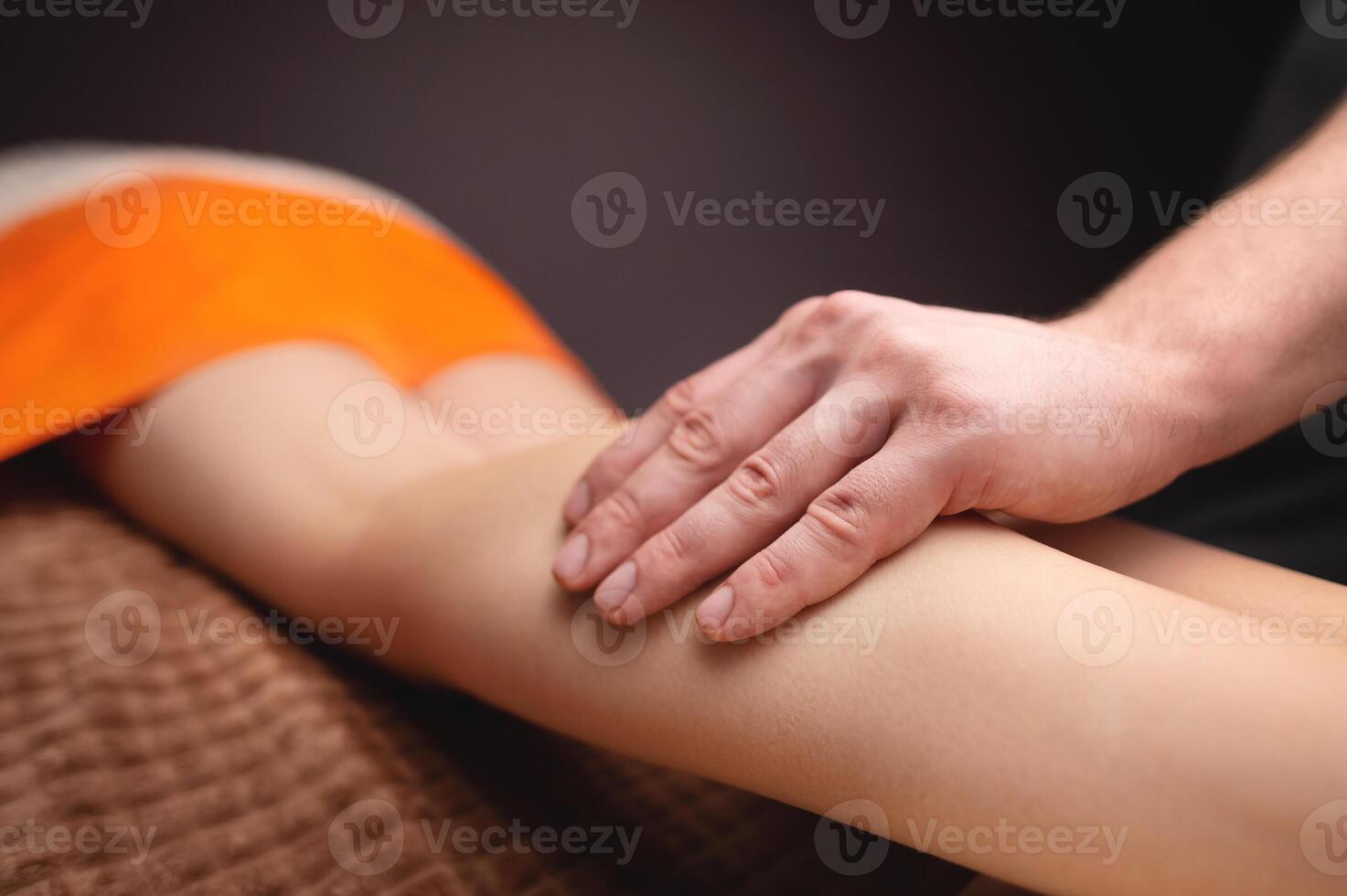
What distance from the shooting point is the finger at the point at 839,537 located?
1.79 ft

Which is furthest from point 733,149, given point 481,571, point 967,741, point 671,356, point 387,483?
point 967,741

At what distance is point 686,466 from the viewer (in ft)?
2.14

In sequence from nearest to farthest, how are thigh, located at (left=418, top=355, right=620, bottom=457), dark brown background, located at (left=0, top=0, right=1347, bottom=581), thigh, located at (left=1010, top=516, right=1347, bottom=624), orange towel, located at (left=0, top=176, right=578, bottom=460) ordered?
thigh, located at (left=1010, top=516, right=1347, bottom=624) < orange towel, located at (left=0, top=176, right=578, bottom=460) < thigh, located at (left=418, top=355, right=620, bottom=457) < dark brown background, located at (left=0, top=0, right=1347, bottom=581)

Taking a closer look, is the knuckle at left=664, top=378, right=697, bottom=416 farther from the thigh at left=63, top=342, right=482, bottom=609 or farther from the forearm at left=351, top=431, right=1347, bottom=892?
the thigh at left=63, top=342, right=482, bottom=609

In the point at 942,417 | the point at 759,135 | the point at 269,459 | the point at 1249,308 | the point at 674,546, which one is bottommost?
the point at 269,459

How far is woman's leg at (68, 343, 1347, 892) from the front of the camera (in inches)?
18.2

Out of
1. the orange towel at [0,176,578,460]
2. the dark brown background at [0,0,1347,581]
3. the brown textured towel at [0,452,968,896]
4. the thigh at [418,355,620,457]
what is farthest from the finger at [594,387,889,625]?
the dark brown background at [0,0,1347,581]

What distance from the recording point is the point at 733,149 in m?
2.09

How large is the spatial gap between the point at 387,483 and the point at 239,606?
0.18 m

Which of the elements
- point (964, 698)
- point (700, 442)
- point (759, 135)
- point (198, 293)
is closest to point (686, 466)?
point (700, 442)

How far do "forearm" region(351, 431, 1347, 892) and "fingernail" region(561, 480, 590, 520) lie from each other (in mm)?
52

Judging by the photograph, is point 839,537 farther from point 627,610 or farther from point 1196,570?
point 1196,570

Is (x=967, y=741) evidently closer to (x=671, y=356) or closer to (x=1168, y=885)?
(x=1168, y=885)

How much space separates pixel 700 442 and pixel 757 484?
0.07 meters
